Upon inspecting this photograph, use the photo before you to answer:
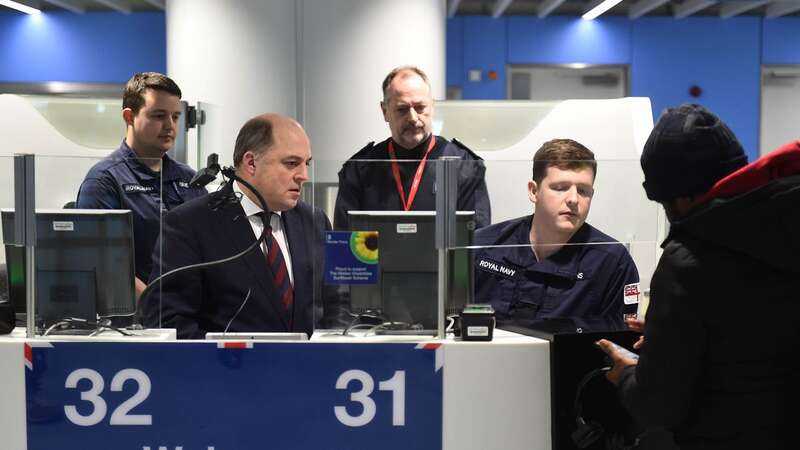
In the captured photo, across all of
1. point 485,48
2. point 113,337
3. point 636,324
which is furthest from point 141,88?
point 485,48

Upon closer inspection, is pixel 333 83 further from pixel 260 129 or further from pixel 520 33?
pixel 520 33

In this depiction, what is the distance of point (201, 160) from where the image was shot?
4.81m

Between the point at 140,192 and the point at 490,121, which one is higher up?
the point at 490,121

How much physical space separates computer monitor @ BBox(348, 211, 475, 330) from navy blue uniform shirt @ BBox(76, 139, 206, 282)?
0.58m

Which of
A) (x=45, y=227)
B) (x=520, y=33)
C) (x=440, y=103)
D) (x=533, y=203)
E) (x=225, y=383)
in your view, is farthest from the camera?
(x=520, y=33)

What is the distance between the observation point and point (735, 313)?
176 cm

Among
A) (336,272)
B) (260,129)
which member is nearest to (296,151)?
(260,129)

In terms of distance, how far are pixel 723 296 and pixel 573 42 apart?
9808 millimetres

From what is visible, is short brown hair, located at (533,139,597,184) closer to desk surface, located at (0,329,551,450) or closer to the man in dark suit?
desk surface, located at (0,329,551,450)

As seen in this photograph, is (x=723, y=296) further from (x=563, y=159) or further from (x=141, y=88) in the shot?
(x=141, y=88)

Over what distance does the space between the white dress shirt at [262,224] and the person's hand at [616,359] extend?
37.4 inches

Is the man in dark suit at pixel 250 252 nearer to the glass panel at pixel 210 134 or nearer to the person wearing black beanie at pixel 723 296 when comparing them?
the person wearing black beanie at pixel 723 296

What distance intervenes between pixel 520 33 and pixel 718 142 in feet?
31.6

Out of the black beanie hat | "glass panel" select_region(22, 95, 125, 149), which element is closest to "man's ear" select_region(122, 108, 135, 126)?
"glass panel" select_region(22, 95, 125, 149)
